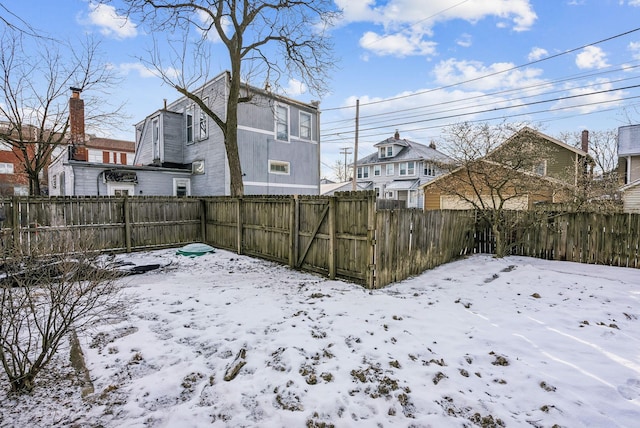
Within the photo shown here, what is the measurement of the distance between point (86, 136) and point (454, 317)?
712 inches

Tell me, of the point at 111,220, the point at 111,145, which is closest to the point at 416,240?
the point at 111,220

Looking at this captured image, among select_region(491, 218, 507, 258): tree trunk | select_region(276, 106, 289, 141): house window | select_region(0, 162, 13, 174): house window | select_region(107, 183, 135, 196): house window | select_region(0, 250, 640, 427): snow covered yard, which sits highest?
select_region(276, 106, 289, 141): house window

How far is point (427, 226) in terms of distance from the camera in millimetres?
7125

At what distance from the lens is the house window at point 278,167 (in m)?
16.2

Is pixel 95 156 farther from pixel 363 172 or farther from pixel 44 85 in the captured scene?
pixel 363 172

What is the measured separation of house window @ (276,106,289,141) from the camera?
16.5 metres

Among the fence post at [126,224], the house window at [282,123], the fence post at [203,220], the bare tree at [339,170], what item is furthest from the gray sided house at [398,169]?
the fence post at [126,224]

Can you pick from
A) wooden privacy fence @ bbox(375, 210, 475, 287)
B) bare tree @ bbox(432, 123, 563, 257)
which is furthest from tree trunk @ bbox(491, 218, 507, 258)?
wooden privacy fence @ bbox(375, 210, 475, 287)

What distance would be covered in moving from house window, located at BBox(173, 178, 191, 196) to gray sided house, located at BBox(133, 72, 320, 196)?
17 cm

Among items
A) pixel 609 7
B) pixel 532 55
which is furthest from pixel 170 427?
pixel 532 55

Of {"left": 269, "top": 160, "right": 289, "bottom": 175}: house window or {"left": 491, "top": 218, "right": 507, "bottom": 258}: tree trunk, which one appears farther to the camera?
{"left": 269, "top": 160, "right": 289, "bottom": 175}: house window

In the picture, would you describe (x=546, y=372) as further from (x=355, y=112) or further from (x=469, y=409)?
(x=355, y=112)

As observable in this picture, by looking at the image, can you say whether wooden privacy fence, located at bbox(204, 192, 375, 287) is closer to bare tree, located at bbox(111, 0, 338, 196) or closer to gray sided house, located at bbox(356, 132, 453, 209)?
bare tree, located at bbox(111, 0, 338, 196)

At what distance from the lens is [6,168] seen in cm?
3142
